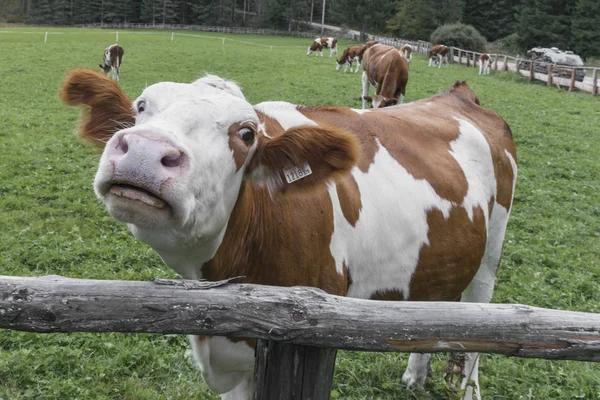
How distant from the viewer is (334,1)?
73.4 m

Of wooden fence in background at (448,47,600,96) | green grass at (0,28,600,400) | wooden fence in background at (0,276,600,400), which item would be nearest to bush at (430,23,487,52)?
wooden fence in background at (448,47,600,96)

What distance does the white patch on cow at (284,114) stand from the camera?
334 cm

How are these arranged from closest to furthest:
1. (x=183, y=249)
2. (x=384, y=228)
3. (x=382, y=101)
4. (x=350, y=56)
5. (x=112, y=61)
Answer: (x=183, y=249), (x=384, y=228), (x=382, y=101), (x=112, y=61), (x=350, y=56)

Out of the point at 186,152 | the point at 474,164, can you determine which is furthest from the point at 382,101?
the point at 186,152

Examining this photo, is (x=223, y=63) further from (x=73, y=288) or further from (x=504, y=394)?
(x=73, y=288)

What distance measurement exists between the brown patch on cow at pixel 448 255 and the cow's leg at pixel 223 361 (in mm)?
1256

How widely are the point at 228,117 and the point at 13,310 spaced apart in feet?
3.86

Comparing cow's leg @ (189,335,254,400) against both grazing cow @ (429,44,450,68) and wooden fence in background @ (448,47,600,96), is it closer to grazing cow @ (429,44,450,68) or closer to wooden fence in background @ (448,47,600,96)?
wooden fence in background @ (448,47,600,96)

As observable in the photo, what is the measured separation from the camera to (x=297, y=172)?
2.88 m

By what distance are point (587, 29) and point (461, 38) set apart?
42.9ft

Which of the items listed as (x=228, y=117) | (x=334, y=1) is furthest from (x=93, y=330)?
(x=334, y=1)

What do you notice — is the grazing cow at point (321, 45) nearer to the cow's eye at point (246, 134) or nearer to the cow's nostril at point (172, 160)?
the cow's eye at point (246, 134)

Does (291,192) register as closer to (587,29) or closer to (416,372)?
(416,372)

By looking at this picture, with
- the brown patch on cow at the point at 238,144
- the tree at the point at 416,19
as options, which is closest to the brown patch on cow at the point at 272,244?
the brown patch on cow at the point at 238,144
